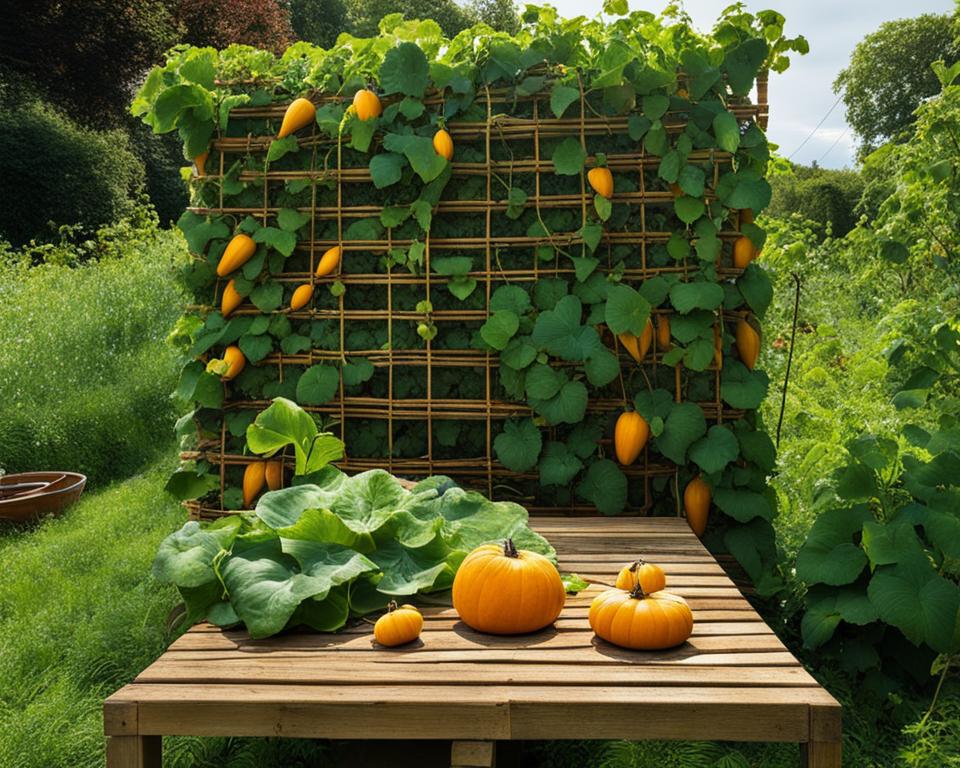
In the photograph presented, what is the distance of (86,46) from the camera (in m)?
14.2

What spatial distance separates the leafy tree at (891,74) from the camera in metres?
25.2

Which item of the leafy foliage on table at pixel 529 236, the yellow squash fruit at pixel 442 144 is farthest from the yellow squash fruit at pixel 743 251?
the yellow squash fruit at pixel 442 144

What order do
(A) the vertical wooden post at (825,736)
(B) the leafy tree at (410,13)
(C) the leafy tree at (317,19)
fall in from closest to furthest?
(A) the vertical wooden post at (825,736) < (C) the leafy tree at (317,19) < (B) the leafy tree at (410,13)

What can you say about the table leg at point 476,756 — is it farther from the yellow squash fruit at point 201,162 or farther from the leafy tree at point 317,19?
the leafy tree at point 317,19

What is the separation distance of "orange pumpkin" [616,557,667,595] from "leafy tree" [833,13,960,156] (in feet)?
85.1

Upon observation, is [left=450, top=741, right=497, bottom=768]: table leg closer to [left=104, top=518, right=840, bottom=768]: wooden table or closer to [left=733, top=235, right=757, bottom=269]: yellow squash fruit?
[left=104, top=518, right=840, bottom=768]: wooden table

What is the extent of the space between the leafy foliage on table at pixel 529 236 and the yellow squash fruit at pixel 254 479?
0.09 metres

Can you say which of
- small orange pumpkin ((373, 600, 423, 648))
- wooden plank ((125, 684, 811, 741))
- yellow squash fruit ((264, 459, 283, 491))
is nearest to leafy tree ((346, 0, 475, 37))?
yellow squash fruit ((264, 459, 283, 491))

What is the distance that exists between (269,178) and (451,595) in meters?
1.72

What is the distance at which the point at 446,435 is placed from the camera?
10.6 ft

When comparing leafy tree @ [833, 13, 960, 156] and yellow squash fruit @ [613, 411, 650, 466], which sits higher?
leafy tree @ [833, 13, 960, 156]

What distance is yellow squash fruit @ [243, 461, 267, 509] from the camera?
3289mm

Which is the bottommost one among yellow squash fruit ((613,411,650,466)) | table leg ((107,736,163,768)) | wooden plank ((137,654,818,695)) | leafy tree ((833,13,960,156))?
table leg ((107,736,163,768))

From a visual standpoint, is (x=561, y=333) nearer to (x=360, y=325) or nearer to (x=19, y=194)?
(x=360, y=325)
